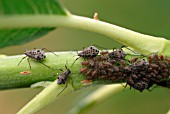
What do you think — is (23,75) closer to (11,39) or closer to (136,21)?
(11,39)

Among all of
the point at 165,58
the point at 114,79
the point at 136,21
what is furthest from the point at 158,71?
the point at 136,21

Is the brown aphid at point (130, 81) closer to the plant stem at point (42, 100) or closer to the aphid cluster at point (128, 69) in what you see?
the aphid cluster at point (128, 69)

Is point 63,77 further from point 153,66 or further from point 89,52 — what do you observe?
point 153,66

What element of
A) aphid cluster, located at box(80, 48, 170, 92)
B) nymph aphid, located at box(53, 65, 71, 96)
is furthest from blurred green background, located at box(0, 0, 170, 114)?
nymph aphid, located at box(53, 65, 71, 96)

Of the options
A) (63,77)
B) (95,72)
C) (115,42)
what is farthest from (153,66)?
(115,42)

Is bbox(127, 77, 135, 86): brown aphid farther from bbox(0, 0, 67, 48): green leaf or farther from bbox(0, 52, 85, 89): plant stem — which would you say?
bbox(0, 0, 67, 48): green leaf
